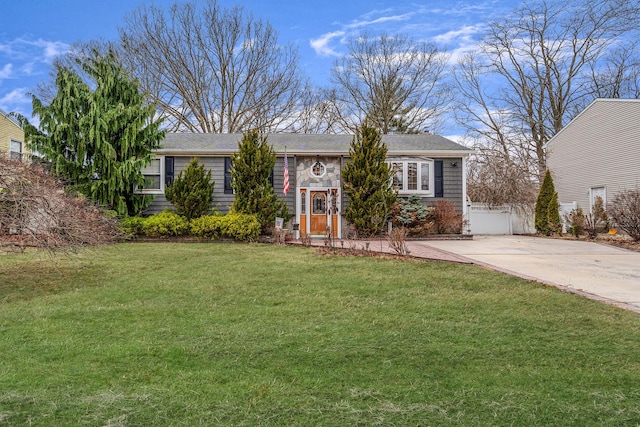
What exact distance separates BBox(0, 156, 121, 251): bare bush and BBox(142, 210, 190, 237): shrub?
254 inches

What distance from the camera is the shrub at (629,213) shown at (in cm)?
1313

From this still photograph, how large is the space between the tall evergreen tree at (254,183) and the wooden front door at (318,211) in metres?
2.25

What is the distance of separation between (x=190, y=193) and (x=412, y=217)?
718 cm

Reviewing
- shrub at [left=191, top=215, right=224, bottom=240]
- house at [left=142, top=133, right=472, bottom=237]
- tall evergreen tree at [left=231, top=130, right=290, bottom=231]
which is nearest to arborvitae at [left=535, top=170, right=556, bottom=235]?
house at [left=142, top=133, right=472, bottom=237]

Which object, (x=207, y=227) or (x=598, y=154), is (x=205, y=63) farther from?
(x=598, y=154)

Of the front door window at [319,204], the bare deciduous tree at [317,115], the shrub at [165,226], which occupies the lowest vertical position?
the shrub at [165,226]

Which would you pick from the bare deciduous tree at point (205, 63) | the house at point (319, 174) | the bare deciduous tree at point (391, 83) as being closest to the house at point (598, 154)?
the house at point (319, 174)

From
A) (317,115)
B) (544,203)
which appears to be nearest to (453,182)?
(544,203)

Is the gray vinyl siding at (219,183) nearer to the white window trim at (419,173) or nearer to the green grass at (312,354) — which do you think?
the white window trim at (419,173)

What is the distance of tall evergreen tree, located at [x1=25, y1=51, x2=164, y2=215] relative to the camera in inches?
495

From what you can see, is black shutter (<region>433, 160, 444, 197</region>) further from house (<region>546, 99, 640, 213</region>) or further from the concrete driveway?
house (<region>546, 99, 640, 213</region>)

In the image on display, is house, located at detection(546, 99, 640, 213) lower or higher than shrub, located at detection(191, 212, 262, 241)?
higher

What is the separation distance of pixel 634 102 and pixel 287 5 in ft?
45.7

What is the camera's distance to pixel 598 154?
17.9m
